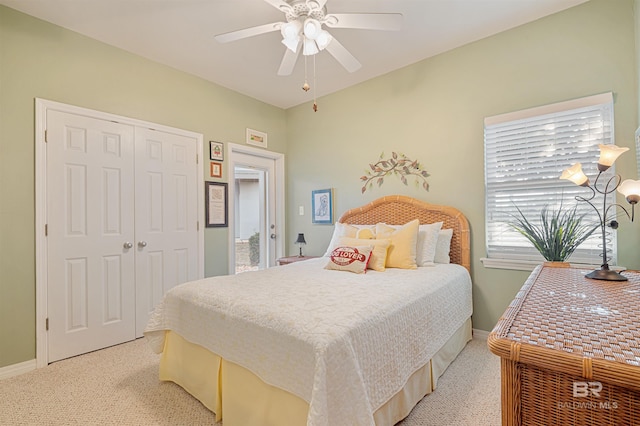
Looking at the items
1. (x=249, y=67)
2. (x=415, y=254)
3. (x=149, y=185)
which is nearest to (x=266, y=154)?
(x=249, y=67)

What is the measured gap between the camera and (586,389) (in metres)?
0.70

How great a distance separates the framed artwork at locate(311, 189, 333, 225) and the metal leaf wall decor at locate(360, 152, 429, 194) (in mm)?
540

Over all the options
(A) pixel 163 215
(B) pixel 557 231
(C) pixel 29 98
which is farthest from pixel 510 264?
(C) pixel 29 98

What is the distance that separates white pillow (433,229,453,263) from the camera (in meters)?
2.81

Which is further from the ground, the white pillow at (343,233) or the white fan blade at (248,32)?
the white fan blade at (248,32)

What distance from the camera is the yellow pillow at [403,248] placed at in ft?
8.45

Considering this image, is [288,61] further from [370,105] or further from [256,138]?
[256,138]

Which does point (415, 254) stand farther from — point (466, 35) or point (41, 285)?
point (41, 285)

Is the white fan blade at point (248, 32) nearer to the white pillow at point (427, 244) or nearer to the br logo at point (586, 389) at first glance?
the white pillow at point (427, 244)

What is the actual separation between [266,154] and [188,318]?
9.28 feet

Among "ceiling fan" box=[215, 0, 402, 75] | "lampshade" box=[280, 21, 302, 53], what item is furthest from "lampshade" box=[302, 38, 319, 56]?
"lampshade" box=[280, 21, 302, 53]

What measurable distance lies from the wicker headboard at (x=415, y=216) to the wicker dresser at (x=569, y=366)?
6.00 ft

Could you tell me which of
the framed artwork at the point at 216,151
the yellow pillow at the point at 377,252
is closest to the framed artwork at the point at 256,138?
the framed artwork at the point at 216,151

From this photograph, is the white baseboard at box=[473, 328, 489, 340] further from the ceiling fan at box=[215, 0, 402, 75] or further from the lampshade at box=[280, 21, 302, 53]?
the lampshade at box=[280, 21, 302, 53]
